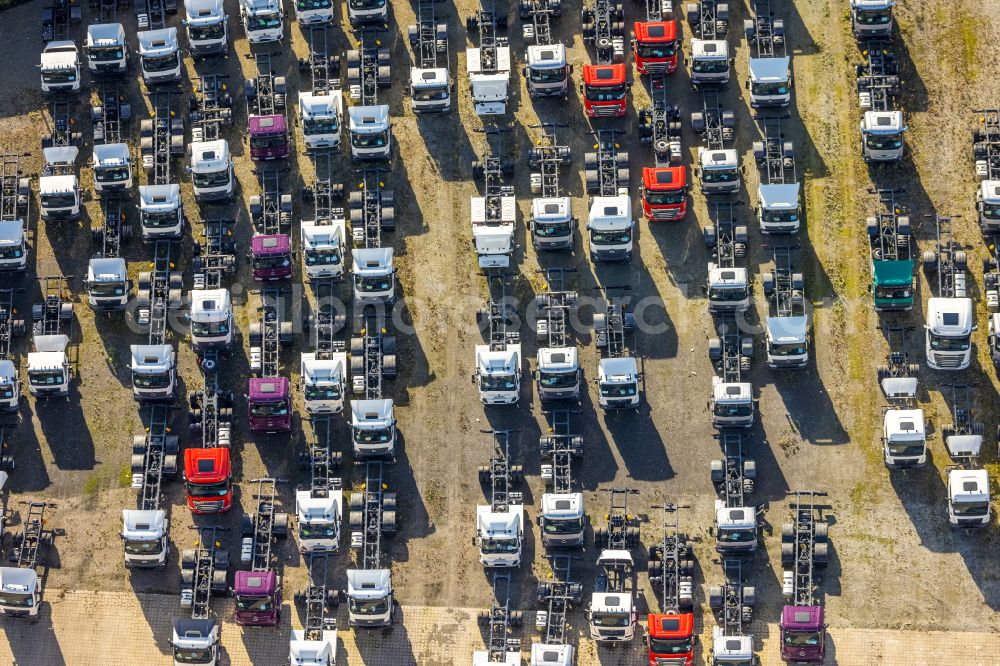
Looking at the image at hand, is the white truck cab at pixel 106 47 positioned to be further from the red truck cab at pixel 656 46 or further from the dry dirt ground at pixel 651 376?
the red truck cab at pixel 656 46

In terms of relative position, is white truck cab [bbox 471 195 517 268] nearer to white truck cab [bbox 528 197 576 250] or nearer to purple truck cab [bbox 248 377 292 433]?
white truck cab [bbox 528 197 576 250]

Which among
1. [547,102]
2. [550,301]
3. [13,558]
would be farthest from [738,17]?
[13,558]

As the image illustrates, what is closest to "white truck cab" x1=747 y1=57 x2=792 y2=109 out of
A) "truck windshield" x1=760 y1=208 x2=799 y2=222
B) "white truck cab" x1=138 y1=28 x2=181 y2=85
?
"truck windshield" x1=760 y1=208 x2=799 y2=222

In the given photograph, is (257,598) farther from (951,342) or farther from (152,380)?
(951,342)

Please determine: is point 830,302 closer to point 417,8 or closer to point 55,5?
point 417,8

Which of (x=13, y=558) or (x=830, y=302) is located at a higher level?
(x=830, y=302)

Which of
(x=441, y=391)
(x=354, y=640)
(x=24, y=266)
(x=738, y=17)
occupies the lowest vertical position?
(x=354, y=640)
